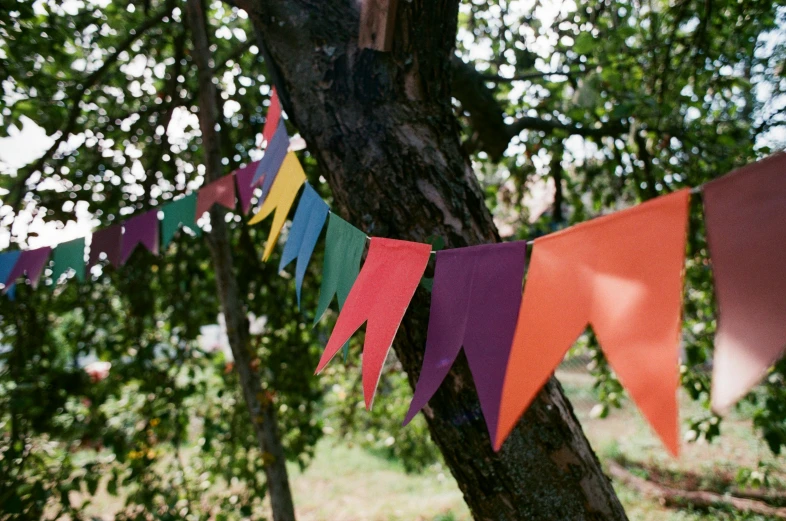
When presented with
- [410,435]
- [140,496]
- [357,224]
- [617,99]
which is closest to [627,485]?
[410,435]

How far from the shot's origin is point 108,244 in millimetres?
2197

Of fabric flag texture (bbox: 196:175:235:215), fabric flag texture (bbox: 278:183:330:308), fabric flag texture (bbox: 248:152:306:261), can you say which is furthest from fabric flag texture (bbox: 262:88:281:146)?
fabric flag texture (bbox: 278:183:330:308)

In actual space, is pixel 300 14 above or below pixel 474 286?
above

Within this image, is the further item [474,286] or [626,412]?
[626,412]

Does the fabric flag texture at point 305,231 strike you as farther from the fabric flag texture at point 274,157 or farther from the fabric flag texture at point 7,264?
the fabric flag texture at point 7,264

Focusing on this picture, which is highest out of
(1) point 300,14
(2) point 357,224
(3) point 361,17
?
(1) point 300,14

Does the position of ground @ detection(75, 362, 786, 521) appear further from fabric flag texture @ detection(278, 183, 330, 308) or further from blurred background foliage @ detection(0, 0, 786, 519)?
fabric flag texture @ detection(278, 183, 330, 308)

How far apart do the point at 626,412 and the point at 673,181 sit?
494cm

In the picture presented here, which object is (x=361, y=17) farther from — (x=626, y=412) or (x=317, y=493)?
(x=626, y=412)

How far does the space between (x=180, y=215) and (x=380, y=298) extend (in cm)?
128

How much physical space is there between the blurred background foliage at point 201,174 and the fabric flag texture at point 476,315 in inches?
67.8

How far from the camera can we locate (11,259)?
86.7 inches

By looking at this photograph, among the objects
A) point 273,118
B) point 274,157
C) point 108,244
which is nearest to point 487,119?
point 273,118

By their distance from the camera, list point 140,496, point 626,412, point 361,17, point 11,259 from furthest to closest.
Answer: point 626,412 → point 140,496 → point 11,259 → point 361,17
